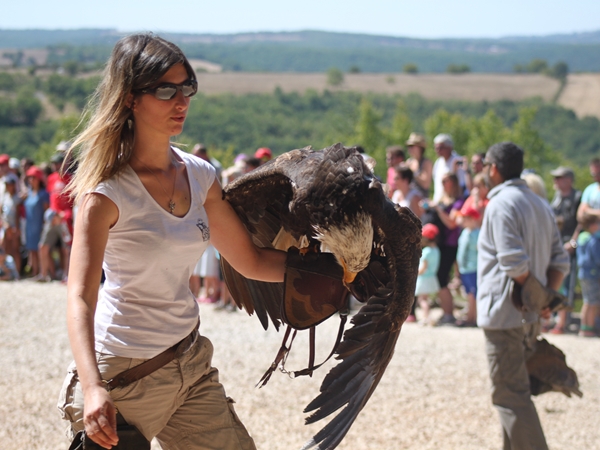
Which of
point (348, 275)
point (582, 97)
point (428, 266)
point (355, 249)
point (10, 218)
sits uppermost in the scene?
point (355, 249)

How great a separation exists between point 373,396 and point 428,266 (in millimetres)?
2830

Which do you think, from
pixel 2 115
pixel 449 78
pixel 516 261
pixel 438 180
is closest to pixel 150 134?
pixel 516 261

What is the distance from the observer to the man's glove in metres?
4.11

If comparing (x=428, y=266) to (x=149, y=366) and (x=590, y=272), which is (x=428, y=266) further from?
(x=149, y=366)

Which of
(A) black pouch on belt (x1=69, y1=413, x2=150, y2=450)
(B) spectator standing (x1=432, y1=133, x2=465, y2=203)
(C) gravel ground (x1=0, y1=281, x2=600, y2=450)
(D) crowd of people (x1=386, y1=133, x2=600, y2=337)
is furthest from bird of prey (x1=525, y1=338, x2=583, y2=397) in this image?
(B) spectator standing (x1=432, y1=133, x2=465, y2=203)

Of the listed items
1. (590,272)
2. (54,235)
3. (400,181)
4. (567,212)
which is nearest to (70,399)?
(400,181)

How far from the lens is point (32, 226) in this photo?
11.4 meters

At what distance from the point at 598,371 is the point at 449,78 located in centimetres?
12269

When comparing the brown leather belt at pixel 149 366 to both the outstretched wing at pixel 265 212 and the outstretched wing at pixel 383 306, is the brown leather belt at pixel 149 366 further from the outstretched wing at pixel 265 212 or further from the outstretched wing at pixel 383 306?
the outstretched wing at pixel 265 212

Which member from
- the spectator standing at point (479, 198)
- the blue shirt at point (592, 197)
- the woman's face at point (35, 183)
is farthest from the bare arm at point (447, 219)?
the woman's face at point (35, 183)

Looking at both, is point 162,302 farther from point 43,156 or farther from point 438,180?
point 43,156

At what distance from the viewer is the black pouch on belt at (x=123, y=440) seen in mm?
2287

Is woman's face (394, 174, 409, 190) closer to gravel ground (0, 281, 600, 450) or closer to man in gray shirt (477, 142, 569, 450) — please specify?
gravel ground (0, 281, 600, 450)

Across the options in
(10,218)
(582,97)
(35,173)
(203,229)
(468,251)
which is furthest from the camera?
(582,97)
